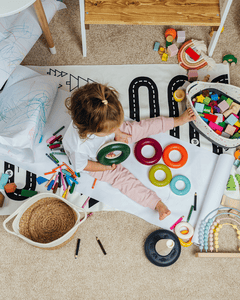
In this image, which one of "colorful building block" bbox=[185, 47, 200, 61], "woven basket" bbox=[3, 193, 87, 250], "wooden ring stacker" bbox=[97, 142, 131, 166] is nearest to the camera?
"wooden ring stacker" bbox=[97, 142, 131, 166]

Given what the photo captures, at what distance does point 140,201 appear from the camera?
128cm

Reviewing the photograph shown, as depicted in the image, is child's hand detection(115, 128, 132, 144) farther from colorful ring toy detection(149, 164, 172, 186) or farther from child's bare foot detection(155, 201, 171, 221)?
child's bare foot detection(155, 201, 171, 221)

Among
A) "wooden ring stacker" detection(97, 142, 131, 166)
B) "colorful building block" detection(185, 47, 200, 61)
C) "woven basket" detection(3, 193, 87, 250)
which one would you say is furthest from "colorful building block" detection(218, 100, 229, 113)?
"woven basket" detection(3, 193, 87, 250)

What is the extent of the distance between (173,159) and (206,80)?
0.44 metres

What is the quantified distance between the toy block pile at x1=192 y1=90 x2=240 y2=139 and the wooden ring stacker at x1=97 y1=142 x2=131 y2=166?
0.44m

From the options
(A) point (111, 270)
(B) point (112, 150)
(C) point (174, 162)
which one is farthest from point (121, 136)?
(A) point (111, 270)

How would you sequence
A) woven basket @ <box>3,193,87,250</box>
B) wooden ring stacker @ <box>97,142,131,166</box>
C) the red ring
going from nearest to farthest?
wooden ring stacker @ <box>97,142,131,166</box>, woven basket @ <box>3,193,87,250</box>, the red ring

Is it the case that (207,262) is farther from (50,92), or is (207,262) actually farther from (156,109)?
(50,92)

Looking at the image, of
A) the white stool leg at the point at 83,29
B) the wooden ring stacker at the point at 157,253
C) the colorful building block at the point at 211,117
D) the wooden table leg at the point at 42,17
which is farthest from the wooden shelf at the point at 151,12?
the wooden ring stacker at the point at 157,253

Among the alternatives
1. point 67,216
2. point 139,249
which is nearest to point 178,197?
point 139,249

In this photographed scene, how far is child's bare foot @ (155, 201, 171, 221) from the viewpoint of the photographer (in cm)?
123

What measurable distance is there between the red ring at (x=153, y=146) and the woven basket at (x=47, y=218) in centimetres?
36

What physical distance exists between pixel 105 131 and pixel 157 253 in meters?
0.64

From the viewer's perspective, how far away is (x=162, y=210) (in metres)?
1.24
